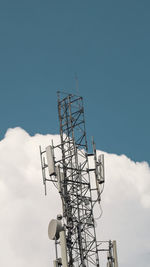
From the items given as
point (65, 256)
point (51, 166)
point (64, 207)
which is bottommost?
point (65, 256)

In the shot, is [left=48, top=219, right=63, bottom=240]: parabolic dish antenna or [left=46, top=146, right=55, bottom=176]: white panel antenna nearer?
[left=48, top=219, right=63, bottom=240]: parabolic dish antenna

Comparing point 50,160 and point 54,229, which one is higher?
point 50,160

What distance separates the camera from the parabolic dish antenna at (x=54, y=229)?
4178 centimetres

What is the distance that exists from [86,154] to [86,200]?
3.37 m

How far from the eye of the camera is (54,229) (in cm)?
4184

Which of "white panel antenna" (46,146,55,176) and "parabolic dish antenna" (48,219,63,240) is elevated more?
"white panel antenna" (46,146,55,176)

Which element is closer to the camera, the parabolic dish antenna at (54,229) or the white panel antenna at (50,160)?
the parabolic dish antenna at (54,229)

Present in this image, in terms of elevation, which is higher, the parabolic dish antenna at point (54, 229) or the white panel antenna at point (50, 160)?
the white panel antenna at point (50, 160)

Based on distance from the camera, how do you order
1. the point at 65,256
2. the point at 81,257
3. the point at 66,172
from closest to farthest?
the point at 65,256
the point at 81,257
the point at 66,172

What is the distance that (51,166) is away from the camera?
4444 cm

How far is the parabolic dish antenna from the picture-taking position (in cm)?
4178

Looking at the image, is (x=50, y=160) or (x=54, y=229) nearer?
(x=54, y=229)

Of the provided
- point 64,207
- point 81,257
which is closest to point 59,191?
point 64,207

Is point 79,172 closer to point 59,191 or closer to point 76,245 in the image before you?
point 59,191
